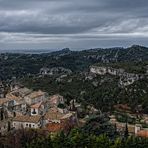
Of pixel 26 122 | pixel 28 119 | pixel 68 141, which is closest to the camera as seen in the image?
pixel 68 141

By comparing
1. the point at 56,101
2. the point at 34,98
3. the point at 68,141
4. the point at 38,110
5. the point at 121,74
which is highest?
the point at 121,74

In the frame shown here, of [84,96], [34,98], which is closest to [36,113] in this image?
[34,98]

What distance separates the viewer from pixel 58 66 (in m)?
166

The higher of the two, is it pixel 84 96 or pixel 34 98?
pixel 34 98

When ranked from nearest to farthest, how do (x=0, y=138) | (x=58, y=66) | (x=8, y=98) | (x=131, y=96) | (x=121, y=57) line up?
(x=0, y=138) → (x=8, y=98) → (x=131, y=96) → (x=58, y=66) → (x=121, y=57)

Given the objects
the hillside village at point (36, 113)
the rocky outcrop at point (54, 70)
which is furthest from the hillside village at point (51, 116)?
the rocky outcrop at point (54, 70)

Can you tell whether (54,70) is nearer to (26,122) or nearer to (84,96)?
(84,96)

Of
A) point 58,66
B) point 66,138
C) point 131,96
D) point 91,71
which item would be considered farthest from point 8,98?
point 58,66

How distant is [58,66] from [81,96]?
77511mm

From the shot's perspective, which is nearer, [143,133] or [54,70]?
[143,133]

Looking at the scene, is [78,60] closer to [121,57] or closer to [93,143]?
[121,57]

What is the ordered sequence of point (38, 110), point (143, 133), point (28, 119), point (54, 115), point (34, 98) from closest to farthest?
point (143, 133) → point (28, 119) → point (54, 115) → point (38, 110) → point (34, 98)

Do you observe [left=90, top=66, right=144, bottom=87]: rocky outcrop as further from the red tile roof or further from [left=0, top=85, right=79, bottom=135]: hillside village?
the red tile roof

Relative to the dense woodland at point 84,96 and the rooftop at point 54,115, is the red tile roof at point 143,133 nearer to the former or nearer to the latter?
the dense woodland at point 84,96
